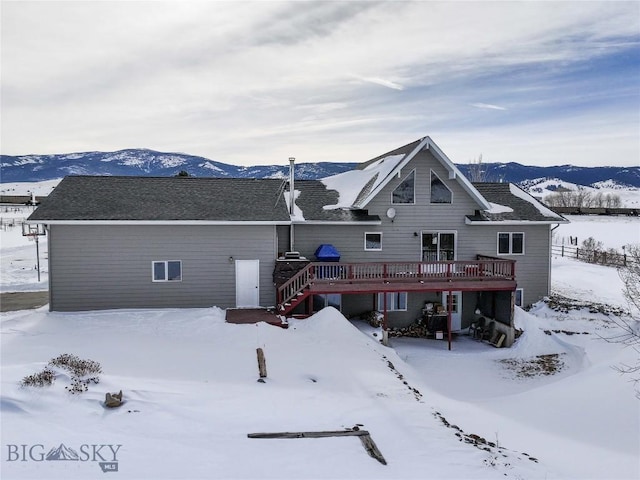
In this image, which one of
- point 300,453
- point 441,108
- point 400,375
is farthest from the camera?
point 441,108

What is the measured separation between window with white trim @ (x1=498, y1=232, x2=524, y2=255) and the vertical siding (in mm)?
10950

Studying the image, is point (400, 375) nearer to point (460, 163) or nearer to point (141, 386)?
point (141, 386)

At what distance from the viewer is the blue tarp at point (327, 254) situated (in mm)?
18266

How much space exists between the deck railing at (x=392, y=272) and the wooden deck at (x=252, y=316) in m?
0.86

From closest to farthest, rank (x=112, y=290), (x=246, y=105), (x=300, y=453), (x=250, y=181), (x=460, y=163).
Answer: (x=300, y=453) → (x=112, y=290) → (x=250, y=181) → (x=246, y=105) → (x=460, y=163)

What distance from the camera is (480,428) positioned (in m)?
10.2

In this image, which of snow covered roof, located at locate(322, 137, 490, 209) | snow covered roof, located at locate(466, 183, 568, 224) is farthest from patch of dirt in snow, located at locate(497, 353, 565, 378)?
snow covered roof, located at locate(322, 137, 490, 209)

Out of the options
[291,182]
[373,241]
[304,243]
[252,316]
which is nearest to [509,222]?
[373,241]

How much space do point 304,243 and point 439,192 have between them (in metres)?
6.65

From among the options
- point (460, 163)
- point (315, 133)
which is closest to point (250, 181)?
point (315, 133)

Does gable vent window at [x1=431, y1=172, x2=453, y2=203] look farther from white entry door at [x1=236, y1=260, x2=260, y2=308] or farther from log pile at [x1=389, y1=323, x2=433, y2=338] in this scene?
white entry door at [x1=236, y1=260, x2=260, y2=308]

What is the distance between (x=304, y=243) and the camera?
1912 centimetres

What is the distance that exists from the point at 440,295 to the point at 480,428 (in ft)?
34.0

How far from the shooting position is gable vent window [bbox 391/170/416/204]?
19.5m
